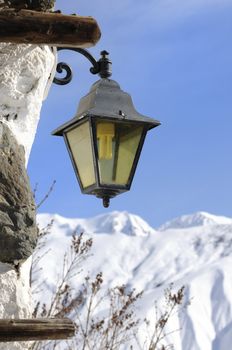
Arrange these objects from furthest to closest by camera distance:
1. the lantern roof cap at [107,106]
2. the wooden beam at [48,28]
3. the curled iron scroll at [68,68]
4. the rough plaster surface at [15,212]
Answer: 1. the curled iron scroll at [68,68]
2. the lantern roof cap at [107,106]
3. the rough plaster surface at [15,212]
4. the wooden beam at [48,28]

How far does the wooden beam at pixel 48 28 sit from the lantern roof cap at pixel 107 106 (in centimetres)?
111

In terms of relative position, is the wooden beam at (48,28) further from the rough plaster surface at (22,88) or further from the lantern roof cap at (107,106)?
the lantern roof cap at (107,106)

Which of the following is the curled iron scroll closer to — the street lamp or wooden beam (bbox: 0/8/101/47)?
the street lamp

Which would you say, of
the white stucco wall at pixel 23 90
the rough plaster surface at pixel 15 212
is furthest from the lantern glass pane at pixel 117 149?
the rough plaster surface at pixel 15 212

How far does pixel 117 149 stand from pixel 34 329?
3.54ft

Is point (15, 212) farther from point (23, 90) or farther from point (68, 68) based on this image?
point (68, 68)

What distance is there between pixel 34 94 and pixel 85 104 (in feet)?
1.22

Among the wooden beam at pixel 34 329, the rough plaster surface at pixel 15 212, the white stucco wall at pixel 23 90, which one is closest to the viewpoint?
the wooden beam at pixel 34 329

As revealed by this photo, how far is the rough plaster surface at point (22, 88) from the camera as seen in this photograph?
286 cm

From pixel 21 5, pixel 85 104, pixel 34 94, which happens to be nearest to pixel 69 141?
pixel 85 104

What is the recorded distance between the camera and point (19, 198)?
104 inches

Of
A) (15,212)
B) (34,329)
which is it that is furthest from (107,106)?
(34,329)

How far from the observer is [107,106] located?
3.24 meters

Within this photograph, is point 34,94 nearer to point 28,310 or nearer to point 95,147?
point 95,147
